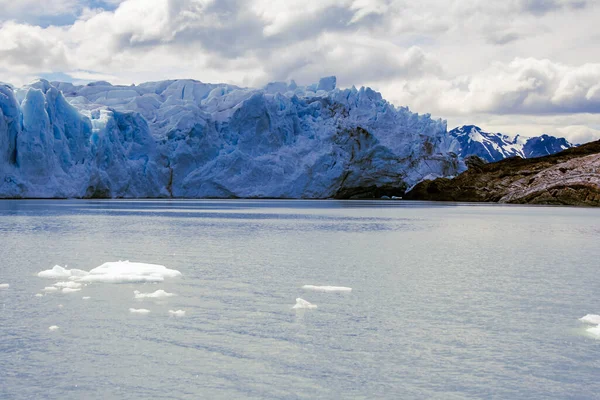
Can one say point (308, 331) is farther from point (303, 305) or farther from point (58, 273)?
point (58, 273)

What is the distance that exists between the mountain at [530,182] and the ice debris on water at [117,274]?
59.6 meters

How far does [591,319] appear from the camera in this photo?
9.42m

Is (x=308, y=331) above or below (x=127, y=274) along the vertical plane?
below

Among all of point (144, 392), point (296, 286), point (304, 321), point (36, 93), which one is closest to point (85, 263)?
point (296, 286)

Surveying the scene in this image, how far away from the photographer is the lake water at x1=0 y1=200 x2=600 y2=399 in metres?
6.64

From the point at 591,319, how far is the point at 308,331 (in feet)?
13.7

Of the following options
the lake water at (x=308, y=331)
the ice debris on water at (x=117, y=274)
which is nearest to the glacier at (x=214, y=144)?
the lake water at (x=308, y=331)

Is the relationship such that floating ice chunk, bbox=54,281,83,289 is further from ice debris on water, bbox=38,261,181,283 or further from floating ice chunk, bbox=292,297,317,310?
floating ice chunk, bbox=292,297,317,310

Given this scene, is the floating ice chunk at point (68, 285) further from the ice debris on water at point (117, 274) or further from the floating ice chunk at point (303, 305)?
the floating ice chunk at point (303, 305)

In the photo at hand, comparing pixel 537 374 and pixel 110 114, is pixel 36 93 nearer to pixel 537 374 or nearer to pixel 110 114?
pixel 110 114

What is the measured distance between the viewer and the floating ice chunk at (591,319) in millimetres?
9336

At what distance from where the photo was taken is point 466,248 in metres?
21.2

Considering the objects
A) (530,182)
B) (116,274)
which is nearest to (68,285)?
(116,274)

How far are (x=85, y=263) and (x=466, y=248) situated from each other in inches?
469
